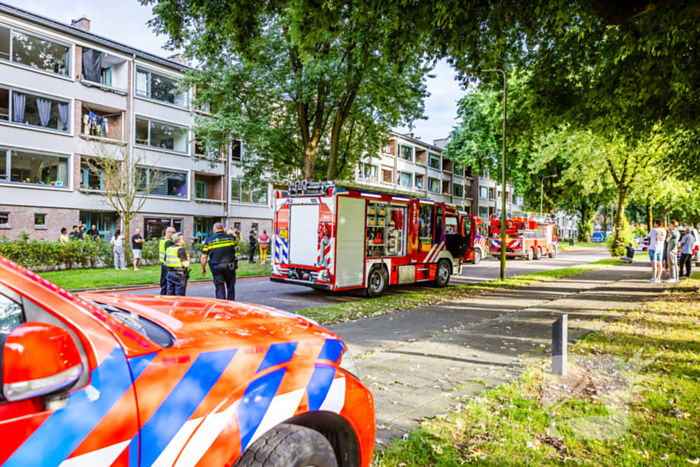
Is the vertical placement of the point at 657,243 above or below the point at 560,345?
above

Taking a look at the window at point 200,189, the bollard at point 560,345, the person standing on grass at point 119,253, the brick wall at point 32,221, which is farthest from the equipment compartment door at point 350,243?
the window at point 200,189

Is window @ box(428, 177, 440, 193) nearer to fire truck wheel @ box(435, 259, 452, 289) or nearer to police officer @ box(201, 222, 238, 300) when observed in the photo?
fire truck wheel @ box(435, 259, 452, 289)

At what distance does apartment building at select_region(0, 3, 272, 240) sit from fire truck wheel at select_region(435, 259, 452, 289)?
1256cm

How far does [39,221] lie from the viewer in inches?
960

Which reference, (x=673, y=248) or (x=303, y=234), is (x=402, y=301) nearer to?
(x=303, y=234)

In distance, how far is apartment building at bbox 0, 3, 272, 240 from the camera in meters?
23.3

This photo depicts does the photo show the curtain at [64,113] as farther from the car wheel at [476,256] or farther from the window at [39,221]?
the car wheel at [476,256]

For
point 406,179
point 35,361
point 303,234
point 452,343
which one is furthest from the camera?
point 406,179

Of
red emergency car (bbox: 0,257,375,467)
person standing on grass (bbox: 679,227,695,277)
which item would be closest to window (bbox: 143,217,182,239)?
person standing on grass (bbox: 679,227,695,277)

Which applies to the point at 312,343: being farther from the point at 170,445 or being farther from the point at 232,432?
the point at 170,445

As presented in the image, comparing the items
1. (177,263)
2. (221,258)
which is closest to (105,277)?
(177,263)

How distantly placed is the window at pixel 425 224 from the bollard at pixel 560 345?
8029 millimetres

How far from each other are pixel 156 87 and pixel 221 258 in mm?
24866

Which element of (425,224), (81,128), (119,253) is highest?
(81,128)
